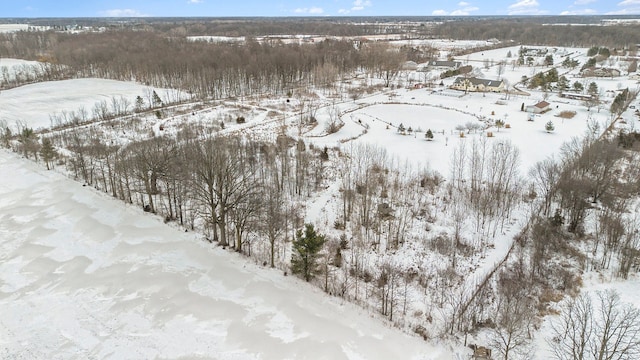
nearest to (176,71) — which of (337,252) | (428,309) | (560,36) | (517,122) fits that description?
(517,122)

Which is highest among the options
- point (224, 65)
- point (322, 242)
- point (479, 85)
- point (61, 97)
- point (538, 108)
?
point (224, 65)

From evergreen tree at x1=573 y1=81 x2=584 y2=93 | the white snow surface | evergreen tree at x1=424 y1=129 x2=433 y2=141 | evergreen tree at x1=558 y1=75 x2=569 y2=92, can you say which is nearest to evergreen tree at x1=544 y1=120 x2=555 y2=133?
evergreen tree at x1=424 y1=129 x2=433 y2=141

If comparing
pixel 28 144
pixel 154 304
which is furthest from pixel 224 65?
pixel 154 304

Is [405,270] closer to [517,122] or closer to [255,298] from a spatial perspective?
[255,298]

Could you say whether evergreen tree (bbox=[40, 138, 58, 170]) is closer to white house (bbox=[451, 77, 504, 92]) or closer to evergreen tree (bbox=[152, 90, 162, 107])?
evergreen tree (bbox=[152, 90, 162, 107])

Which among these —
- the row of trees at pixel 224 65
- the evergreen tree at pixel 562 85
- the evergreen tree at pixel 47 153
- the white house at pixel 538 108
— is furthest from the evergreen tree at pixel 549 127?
the evergreen tree at pixel 47 153

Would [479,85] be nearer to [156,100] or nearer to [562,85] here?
[562,85]

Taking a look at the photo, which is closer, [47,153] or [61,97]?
[47,153]
